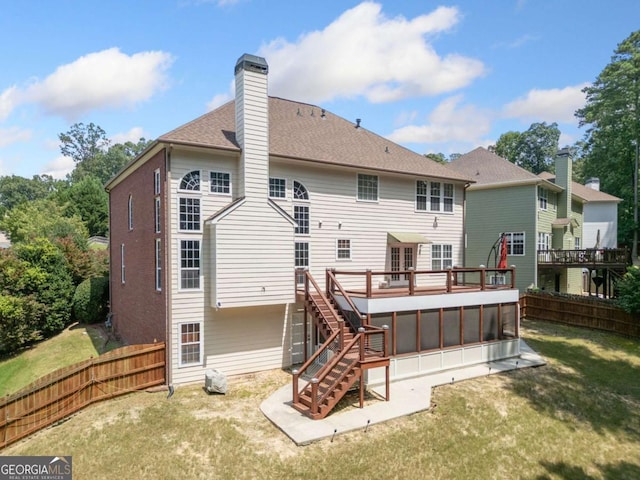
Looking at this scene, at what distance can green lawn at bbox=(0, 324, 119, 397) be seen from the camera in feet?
55.0

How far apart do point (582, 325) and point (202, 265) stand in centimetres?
1911

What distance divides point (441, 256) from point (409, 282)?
257 inches

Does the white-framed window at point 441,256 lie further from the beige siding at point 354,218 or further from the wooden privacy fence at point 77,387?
the wooden privacy fence at point 77,387

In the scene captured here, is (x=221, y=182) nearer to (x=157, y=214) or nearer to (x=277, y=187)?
(x=277, y=187)

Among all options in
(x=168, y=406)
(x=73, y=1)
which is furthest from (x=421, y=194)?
(x=73, y=1)

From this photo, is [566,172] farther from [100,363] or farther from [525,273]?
[100,363]

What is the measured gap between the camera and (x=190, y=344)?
525 inches

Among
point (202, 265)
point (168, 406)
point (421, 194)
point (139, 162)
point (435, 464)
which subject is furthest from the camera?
point (421, 194)

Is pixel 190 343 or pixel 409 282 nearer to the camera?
pixel 190 343

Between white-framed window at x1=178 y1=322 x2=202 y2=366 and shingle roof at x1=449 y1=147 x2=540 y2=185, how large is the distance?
68.7ft

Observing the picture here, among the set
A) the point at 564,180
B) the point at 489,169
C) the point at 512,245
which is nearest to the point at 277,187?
the point at 512,245

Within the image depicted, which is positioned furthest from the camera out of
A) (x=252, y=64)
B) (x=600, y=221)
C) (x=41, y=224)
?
(x=600, y=221)

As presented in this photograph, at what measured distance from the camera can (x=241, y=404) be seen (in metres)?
11.8

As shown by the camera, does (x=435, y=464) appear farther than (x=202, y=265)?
No
